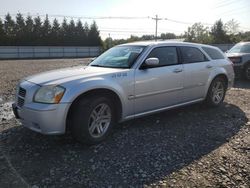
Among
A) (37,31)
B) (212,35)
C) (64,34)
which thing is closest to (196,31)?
(212,35)

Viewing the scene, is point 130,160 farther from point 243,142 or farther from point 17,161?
point 243,142

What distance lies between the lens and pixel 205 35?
211 ft

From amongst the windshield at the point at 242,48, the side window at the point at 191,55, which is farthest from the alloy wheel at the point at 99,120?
the windshield at the point at 242,48

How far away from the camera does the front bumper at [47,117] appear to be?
12.3 ft

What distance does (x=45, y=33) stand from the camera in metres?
50.9

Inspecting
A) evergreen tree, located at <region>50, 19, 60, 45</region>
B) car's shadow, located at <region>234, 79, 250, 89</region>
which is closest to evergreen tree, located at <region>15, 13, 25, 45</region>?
evergreen tree, located at <region>50, 19, 60, 45</region>

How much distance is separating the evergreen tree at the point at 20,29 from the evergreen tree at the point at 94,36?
41.4 ft

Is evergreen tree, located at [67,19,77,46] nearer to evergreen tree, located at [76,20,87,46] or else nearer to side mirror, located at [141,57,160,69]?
evergreen tree, located at [76,20,87,46]

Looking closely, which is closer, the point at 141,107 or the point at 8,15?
A: the point at 141,107

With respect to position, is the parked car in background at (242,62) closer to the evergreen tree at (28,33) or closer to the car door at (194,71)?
the car door at (194,71)

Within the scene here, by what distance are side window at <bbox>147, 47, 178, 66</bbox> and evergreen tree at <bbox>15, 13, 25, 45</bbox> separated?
47148 mm

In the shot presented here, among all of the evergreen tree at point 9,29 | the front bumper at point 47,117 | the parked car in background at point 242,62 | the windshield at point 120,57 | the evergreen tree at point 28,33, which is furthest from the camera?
the evergreen tree at point 28,33

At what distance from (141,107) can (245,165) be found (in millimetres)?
1913

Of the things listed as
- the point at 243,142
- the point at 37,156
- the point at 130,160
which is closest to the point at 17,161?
the point at 37,156
